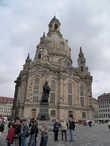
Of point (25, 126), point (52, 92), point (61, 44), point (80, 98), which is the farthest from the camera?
point (61, 44)

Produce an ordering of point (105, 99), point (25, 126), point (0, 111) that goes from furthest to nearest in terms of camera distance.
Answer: point (0, 111)
point (105, 99)
point (25, 126)

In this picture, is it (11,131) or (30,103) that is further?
(30,103)

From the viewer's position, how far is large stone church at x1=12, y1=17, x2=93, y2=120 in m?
A: 47.5

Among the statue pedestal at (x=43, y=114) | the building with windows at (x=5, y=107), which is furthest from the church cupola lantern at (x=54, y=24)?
the statue pedestal at (x=43, y=114)

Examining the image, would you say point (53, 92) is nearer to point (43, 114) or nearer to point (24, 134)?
point (43, 114)

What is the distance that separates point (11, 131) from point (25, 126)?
1256mm

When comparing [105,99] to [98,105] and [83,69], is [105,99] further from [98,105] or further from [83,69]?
[83,69]

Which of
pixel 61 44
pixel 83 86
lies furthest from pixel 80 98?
pixel 61 44

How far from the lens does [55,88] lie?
2016 inches

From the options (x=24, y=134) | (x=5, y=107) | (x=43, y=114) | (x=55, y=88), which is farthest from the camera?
(x=5, y=107)

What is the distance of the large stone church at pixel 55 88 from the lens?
1870 inches

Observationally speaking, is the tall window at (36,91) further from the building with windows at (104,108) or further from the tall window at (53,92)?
the building with windows at (104,108)

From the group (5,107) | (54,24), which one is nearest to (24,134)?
(54,24)

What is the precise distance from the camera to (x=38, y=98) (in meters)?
48.1
